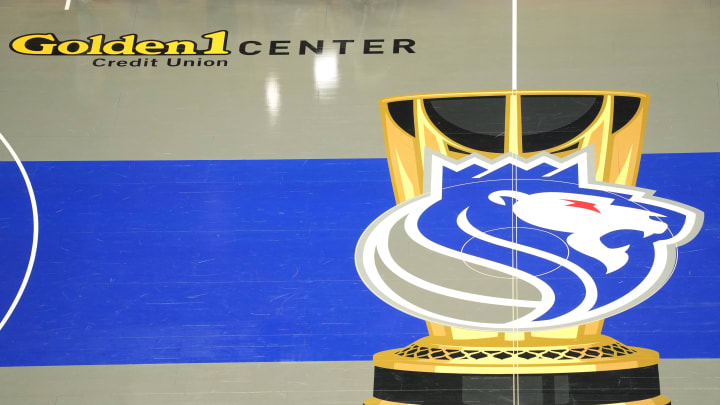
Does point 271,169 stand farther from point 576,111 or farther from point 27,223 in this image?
point 576,111

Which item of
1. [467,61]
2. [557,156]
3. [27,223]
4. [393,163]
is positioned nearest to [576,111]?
[557,156]

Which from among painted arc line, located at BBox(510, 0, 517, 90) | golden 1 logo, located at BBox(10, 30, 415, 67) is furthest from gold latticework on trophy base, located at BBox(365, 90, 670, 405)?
golden 1 logo, located at BBox(10, 30, 415, 67)

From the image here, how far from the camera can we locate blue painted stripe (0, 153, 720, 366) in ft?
12.1

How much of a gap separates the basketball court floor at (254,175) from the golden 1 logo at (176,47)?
19mm

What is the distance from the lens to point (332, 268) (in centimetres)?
391

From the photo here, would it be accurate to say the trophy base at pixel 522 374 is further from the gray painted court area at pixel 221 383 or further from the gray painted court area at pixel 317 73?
the gray painted court area at pixel 317 73

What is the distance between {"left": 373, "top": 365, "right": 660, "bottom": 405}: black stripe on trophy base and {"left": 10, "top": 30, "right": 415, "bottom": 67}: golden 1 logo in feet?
7.22

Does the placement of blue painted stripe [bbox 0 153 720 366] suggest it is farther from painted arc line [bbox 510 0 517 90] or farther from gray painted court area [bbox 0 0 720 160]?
painted arc line [bbox 510 0 517 90]

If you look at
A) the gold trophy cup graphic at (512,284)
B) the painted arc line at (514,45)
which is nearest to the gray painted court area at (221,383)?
the gold trophy cup graphic at (512,284)

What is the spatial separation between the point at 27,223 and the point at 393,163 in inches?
81.9

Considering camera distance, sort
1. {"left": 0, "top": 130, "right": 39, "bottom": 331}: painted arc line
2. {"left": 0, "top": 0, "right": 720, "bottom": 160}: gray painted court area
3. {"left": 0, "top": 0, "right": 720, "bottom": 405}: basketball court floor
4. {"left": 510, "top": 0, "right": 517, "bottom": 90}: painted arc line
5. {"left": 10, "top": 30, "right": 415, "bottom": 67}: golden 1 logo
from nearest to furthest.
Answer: {"left": 0, "top": 0, "right": 720, "bottom": 405}: basketball court floor < {"left": 0, "top": 130, "right": 39, "bottom": 331}: painted arc line < {"left": 0, "top": 0, "right": 720, "bottom": 160}: gray painted court area < {"left": 510, "top": 0, "right": 517, "bottom": 90}: painted arc line < {"left": 10, "top": 30, "right": 415, "bottom": 67}: golden 1 logo

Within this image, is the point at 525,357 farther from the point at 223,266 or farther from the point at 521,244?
the point at 223,266

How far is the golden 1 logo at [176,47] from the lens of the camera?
475 cm

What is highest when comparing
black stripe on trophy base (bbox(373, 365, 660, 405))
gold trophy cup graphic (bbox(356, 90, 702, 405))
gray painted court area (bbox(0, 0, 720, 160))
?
gray painted court area (bbox(0, 0, 720, 160))
